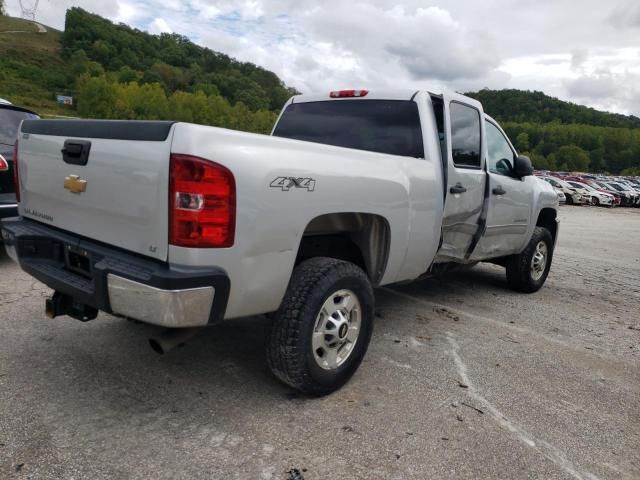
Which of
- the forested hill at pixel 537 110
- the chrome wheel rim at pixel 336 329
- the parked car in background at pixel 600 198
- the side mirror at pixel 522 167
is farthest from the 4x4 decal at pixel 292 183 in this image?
the forested hill at pixel 537 110

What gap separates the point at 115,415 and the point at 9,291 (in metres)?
2.53

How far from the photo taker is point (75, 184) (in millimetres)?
2627

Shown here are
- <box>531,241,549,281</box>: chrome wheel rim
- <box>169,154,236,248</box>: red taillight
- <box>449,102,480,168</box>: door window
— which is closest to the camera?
<box>169,154,236,248</box>: red taillight

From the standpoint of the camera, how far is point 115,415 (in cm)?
260

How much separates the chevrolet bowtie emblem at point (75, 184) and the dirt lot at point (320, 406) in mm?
1115

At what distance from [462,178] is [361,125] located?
91 centimetres

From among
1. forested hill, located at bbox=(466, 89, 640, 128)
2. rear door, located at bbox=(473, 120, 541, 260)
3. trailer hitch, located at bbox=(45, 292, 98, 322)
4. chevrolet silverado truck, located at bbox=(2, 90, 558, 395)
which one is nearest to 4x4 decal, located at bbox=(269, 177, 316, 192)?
chevrolet silverado truck, located at bbox=(2, 90, 558, 395)

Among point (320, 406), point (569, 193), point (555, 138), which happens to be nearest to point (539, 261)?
point (320, 406)

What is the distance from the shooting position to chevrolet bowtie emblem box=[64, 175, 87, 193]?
259 centimetres

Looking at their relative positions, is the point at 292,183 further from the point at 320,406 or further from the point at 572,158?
the point at 572,158

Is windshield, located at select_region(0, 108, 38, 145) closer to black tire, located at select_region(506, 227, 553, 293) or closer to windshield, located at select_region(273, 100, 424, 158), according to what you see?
windshield, located at select_region(273, 100, 424, 158)

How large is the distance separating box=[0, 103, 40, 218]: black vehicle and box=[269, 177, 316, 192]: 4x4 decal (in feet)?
12.0

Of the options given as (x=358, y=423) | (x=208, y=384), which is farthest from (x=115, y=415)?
(x=358, y=423)

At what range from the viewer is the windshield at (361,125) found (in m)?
3.84
